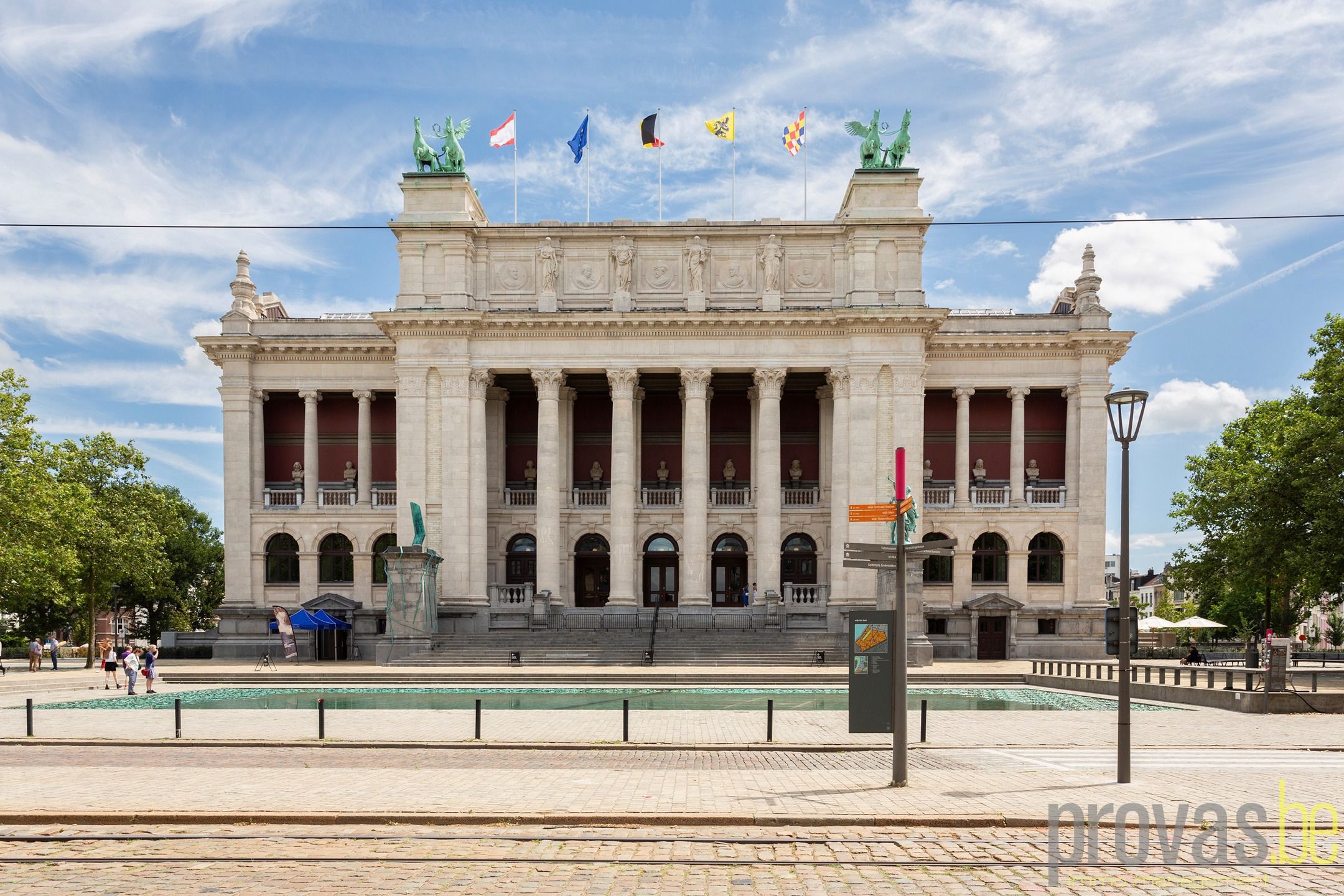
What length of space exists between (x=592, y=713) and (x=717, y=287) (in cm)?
3148

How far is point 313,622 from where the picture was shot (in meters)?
48.2

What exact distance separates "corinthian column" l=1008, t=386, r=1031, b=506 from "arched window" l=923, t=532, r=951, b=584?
448 centimetres

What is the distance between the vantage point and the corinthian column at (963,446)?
184 feet

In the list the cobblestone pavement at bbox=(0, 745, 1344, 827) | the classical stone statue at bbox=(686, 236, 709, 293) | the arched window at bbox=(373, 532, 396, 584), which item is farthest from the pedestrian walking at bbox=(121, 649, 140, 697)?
the classical stone statue at bbox=(686, 236, 709, 293)

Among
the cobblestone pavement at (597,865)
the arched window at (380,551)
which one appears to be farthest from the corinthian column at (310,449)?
the cobblestone pavement at (597,865)

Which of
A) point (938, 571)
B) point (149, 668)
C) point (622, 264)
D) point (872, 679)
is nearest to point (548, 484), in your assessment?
point (622, 264)

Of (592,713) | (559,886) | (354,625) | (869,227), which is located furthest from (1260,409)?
(559,886)

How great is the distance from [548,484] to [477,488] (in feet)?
11.9

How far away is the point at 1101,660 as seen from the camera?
51562mm

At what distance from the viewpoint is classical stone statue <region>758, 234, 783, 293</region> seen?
174ft

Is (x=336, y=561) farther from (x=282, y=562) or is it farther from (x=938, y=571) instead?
(x=938, y=571)

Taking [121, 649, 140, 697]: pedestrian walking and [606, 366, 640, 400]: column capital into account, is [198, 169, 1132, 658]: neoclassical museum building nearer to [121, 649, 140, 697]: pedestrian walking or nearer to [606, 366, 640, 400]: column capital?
[606, 366, 640, 400]: column capital

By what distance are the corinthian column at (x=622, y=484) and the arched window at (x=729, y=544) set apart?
5388mm

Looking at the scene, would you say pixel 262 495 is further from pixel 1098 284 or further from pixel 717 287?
pixel 1098 284
